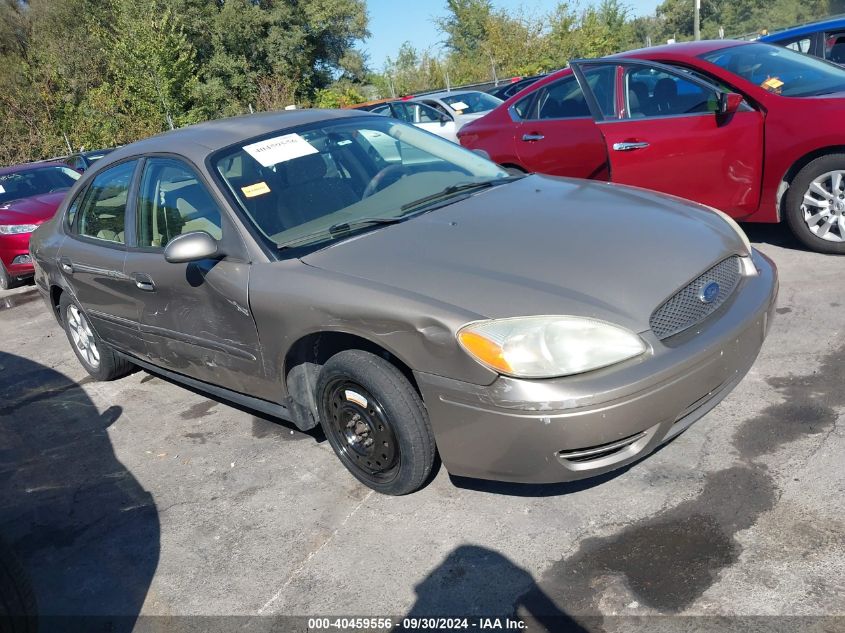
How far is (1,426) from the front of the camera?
484 cm

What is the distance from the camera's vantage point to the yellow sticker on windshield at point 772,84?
5.31m

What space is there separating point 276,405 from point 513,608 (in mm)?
1558

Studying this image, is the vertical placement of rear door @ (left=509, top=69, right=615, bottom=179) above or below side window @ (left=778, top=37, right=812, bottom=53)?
below

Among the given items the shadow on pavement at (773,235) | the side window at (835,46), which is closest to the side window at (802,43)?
the side window at (835,46)

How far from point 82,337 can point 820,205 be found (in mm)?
5194

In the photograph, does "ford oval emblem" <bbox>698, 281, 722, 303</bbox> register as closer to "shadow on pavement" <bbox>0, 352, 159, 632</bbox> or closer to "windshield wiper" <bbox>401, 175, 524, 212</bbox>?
"windshield wiper" <bbox>401, 175, 524, 212</bbox>

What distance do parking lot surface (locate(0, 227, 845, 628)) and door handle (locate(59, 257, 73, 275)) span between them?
1.12 meters

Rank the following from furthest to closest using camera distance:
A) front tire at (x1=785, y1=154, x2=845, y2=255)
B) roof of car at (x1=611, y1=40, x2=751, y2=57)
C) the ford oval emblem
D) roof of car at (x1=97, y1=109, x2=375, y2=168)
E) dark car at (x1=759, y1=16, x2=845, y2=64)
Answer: dark car at (x1=759, y1=16, x2=845, y2=64) → roof of car at (x1=611, y1=40, x2=751, y2=57) → front tire at (x1=785, y1=154, x2=845, y2=255) → roof of car at (x1=97, y1=109, x2=375, y2=168) → the ford oval emblem

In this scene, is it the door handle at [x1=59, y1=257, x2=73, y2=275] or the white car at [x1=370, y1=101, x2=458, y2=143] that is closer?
the door handle at [x1=59, y1=257, x2=73, y2=275]

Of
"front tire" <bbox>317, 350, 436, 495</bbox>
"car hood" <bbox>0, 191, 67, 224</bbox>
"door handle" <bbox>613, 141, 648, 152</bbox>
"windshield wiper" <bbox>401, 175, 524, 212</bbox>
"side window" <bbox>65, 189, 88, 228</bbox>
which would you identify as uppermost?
"side window" <bbox>65, 189, 88, 228</bbox>

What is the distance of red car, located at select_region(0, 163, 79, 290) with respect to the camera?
871cm

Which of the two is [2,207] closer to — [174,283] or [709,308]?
[174,283]

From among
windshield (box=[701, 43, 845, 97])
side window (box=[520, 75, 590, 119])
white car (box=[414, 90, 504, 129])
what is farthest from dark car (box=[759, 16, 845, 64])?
white car (box=[414, 90, 504, 129])

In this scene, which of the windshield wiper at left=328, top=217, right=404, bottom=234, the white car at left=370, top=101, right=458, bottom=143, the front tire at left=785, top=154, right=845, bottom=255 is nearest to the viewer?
the windshield wiper at left=328, top=217, right=404, bottom=234
